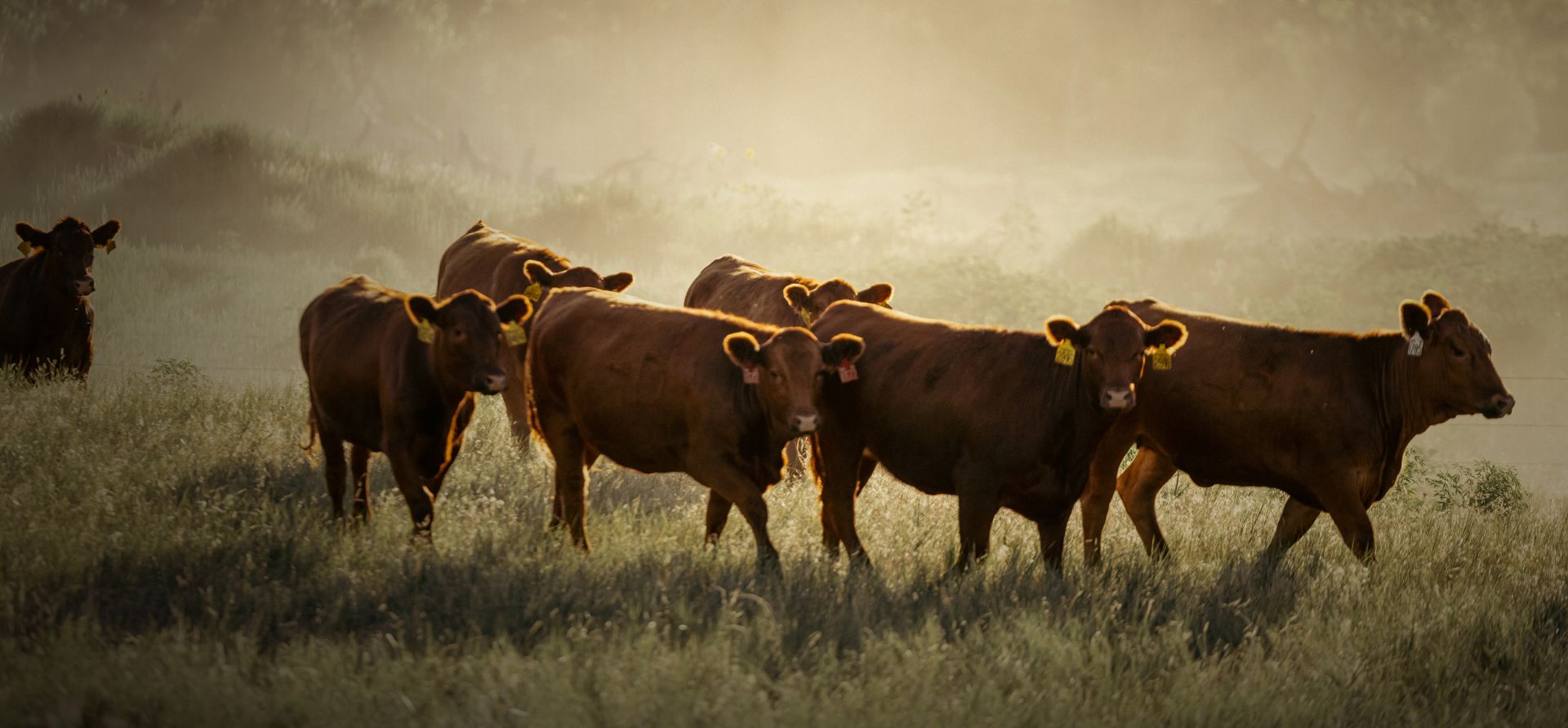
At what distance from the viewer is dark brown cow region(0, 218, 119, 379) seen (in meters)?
11.9

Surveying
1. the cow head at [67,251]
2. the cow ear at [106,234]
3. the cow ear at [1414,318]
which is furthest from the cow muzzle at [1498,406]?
the cow ear at [106,234]

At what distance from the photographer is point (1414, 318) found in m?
8.69

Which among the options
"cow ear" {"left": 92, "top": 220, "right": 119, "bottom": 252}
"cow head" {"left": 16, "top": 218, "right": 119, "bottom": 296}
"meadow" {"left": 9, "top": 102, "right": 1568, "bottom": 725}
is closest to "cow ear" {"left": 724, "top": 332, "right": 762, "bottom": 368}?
"meadow" {"left": 9, "top": 102, "right": 1568, "bottom": 725}

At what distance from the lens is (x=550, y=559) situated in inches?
289

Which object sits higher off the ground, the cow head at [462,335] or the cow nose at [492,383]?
the cow head at [462,335]

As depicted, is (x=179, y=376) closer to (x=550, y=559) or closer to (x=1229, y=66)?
(x=550, y=559)

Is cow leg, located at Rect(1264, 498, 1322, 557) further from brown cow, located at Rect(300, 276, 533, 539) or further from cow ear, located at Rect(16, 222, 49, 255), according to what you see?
cow ear, located at Rect(16, 222, 49, 255)

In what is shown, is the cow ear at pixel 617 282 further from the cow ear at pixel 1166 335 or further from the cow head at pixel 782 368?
the cow ear at pixel 1166 335

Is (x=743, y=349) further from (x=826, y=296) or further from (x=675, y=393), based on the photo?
(x=826, y=296)

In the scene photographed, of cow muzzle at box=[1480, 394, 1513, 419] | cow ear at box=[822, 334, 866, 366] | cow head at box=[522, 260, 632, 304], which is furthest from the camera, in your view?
cow head at box=[522, 260, 632, 304]

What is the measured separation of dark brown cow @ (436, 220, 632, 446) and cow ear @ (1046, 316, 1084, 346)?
4067 millimetres

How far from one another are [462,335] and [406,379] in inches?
18.8

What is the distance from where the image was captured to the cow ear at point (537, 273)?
10.7 metres

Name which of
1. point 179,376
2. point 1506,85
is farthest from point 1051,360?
point 1506,85
